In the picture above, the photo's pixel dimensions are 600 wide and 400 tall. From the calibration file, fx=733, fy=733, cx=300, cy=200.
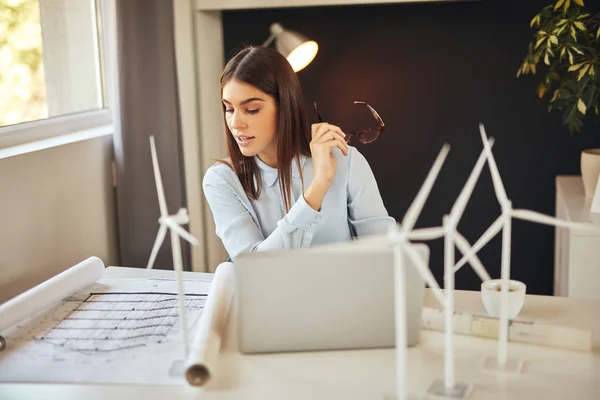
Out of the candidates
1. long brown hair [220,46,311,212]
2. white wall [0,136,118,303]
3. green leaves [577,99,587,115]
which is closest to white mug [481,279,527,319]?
long brown hair [220,46,311,212]

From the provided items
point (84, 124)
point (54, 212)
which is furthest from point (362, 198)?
point (84, 124)

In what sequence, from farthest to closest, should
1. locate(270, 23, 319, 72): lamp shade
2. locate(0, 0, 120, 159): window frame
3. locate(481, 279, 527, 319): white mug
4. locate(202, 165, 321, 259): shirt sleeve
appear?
1. locate(270, 23, 319, 72): lamp shade
2. locate(0, 0, 120, 159): window frame
3. locate(202, 165, 321, 259): shirt sleeve
4. locate(481, 279, 527, 319): white mug

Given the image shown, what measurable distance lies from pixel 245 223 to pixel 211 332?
662mm

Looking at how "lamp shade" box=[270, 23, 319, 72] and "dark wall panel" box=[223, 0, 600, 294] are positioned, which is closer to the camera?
"lamp shade" box=[270, 23, 319, 72]

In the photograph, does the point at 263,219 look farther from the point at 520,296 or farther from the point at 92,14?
the point at 92,14

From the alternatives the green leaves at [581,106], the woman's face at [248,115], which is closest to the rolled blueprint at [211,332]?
the woman's face at [248,115]

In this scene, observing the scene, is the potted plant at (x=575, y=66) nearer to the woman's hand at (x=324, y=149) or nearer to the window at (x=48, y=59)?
the woman's hand at (x=324, y=149)

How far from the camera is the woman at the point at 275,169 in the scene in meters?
1.90

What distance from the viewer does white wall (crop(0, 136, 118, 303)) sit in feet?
6.87

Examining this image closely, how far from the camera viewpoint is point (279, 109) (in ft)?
6.54

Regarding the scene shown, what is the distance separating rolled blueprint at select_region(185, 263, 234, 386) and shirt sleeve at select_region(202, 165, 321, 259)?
7.8 inches

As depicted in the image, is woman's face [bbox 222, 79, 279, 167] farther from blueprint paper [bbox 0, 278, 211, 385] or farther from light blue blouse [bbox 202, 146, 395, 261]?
blueprint paper [bbox 0, 278, 211, 385]

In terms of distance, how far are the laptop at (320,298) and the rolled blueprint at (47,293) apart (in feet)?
1.61

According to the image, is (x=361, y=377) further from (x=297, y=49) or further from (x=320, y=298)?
(x=297, y=49)
